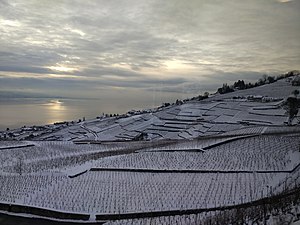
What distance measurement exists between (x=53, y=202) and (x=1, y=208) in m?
2.28

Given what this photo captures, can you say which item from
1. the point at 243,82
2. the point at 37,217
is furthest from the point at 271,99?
the point at 37,217

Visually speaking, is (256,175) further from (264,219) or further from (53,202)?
(53,202)

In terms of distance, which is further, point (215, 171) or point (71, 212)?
point (215, 171)

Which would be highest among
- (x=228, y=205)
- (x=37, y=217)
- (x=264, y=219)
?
(x=264, y=219)

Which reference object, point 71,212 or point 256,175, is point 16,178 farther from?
point 256,175

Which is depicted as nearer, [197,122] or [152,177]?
[152,177]

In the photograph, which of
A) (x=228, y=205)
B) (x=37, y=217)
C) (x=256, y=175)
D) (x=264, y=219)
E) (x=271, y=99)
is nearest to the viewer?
(x=264, y=219)

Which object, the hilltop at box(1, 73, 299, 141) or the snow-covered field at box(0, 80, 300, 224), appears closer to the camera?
the snow-covered field at box(0, 80, 300, 224)

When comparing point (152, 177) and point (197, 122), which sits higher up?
point (197, 122)

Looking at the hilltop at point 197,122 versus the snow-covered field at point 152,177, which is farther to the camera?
the hilltop at point 197,122

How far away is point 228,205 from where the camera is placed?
11.3m

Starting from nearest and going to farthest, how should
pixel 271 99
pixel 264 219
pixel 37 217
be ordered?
pixel 264 219, pixel 37 217, pixel 271 99

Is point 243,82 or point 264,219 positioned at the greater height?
point 243,82

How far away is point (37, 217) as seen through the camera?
1217 cm
